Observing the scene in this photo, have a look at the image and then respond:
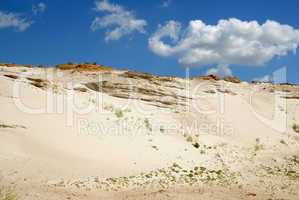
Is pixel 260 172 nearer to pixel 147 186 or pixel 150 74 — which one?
pixel 147 186

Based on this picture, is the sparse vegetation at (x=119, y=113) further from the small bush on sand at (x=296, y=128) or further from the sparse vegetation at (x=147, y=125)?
the small bush on sand at (x=296, y=128)

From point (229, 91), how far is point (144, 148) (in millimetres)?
12160

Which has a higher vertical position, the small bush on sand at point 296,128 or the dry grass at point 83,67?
the dry grass at point 83,67

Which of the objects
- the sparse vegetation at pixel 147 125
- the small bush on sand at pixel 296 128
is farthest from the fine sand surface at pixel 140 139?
the small bush on sand at pixel 296 128

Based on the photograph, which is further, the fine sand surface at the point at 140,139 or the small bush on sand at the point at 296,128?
the small bush on sand at the point at 296,128

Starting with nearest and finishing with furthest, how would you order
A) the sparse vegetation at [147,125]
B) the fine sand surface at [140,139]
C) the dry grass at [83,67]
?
the fine sand surface at [140,139] < the sparse vegetation at [147,125] < the dry grass at [83,67]

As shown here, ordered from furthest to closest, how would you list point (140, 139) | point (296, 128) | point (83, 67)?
point (83, 67)
point (296, 128)
point (140, 139)

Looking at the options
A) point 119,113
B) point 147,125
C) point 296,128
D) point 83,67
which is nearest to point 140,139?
point 147,125

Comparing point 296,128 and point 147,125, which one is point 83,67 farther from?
point 296,128

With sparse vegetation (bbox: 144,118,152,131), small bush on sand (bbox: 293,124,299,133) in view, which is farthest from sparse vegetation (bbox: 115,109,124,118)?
small bush on sand (bbox: 293,124,299,133)

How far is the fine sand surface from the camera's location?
13.1 m

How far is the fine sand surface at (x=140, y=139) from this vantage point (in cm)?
1315

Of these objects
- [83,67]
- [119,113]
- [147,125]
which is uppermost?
[83,67]

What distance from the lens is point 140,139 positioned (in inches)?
705
